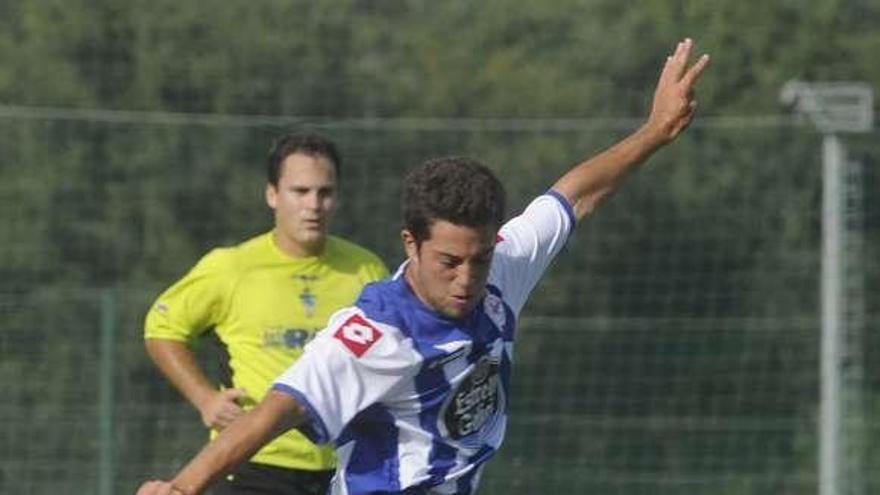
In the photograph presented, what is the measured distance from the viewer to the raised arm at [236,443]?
4.67 meters

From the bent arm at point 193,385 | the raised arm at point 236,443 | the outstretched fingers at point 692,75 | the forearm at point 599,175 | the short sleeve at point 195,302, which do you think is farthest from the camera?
the short sleeve at point 195,302

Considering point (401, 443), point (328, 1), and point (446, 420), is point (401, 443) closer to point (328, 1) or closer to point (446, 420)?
point (446, 420)

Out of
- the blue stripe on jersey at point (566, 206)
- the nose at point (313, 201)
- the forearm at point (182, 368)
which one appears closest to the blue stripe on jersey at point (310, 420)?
the blue stripe on jersey at point (566, 206)

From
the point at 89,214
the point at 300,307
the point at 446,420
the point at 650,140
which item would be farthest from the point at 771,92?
the point at 446,420

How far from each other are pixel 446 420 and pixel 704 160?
6.53 m

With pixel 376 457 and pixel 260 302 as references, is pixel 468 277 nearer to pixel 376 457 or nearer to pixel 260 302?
pixel 376 457

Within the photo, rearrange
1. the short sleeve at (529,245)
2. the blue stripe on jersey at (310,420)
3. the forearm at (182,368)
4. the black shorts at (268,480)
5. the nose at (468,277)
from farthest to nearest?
the forearm at (182,368) < the black shorts at (268,480) < the short sleeve at (529,245) < the nose at (468,277) < the blue stripe on jersey at (310,420)

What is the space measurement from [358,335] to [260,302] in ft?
8.46

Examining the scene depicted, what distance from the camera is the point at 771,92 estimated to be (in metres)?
12.5

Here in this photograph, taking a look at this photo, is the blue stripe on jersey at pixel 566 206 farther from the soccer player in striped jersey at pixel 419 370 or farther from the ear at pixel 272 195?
the ear at pixel 272 195

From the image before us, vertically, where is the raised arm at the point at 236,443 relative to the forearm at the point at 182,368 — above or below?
below

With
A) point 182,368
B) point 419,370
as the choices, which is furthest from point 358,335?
point 182,368

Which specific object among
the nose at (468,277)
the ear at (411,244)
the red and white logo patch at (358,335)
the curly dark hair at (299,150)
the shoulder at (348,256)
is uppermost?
the curly dark hair at (299,150)

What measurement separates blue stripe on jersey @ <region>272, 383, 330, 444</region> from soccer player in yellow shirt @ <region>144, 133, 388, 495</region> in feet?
7.69
